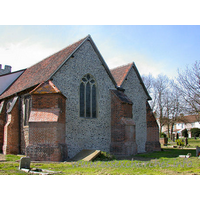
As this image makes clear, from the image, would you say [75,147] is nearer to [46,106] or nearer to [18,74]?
[46,106]

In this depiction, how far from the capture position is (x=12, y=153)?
19.0m

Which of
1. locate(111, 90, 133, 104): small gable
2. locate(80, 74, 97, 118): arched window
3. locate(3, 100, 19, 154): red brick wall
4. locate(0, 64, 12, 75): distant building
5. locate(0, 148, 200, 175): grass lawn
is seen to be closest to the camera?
locate(0, 148, 200, 175): grass lawn

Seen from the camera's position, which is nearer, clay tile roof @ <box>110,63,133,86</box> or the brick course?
the brick course

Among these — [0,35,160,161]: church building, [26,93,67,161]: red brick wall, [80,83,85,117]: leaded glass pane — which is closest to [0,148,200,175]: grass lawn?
[26,93,67,161]: red brick wall

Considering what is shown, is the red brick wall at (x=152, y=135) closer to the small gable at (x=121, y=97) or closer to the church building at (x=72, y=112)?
the church building at (x=72, y=112)

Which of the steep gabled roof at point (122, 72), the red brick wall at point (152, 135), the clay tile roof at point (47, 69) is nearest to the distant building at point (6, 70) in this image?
the clay tile roof at point (47, 69)

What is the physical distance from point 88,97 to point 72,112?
2.14 meters

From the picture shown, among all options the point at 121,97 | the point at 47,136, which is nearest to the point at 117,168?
the point at 47,136

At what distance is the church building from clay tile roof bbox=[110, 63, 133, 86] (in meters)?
0.65

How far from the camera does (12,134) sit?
19.1 meters

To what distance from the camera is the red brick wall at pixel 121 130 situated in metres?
18.3

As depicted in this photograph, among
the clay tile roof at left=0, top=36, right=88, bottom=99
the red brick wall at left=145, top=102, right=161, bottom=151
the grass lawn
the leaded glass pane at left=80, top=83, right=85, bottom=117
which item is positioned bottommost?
the grass lawn

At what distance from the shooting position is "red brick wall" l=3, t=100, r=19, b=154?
18.9 meters

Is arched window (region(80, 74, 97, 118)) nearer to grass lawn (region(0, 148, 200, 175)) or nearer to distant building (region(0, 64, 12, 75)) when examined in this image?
grass lawn (region(0, 148, 200, 175))
